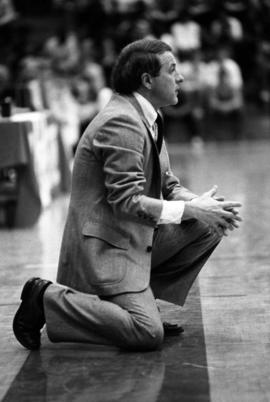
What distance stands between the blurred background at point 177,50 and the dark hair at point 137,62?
9.66m

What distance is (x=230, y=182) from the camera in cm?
986

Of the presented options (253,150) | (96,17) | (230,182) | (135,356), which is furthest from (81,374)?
(96,17)

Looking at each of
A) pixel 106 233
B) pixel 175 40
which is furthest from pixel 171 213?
pixel 175 40

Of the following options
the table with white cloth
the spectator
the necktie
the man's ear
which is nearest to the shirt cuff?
the necktie

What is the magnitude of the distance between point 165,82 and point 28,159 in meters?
3.79

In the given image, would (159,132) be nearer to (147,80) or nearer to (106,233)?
(147,80)

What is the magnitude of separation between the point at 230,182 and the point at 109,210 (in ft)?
20.8

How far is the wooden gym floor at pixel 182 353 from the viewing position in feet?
10.2

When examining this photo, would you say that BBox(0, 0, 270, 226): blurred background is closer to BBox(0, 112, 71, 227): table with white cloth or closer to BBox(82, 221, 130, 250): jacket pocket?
BBox(0, 112, 71, 227): table with white cloth

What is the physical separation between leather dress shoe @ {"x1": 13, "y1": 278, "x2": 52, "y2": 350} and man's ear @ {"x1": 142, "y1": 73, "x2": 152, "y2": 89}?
0.86m

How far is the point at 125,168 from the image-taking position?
351 cm

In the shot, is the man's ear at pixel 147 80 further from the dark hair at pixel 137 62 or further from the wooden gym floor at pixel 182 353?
the wooden gym floor at pixel 182 353

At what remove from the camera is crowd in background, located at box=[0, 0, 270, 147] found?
1565 cm

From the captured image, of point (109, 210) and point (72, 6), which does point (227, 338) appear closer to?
point (109, 210)
